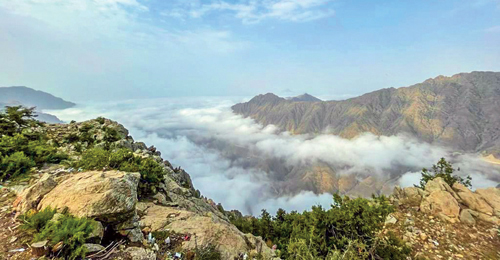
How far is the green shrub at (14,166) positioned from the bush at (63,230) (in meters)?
7.28

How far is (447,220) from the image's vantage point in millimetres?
15898

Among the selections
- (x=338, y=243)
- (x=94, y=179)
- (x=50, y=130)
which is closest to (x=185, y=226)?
(x=94, y=179)

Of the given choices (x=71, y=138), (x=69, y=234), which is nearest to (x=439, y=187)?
(x=69, y=234)

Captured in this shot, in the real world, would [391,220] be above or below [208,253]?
below

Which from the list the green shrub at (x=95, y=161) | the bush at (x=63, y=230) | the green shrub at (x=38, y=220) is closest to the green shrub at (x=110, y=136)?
the green shrub at (x=95, y=161)

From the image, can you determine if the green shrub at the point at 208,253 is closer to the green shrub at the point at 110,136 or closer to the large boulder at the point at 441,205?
the large boulder at the point at 441,205

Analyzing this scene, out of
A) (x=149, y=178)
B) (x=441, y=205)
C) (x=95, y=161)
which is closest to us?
(x=95, y=161)

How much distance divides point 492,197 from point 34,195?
1091 inches

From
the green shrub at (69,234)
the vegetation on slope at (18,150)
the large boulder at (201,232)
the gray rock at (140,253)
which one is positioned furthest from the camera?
the vegetation on slope at (18,150)

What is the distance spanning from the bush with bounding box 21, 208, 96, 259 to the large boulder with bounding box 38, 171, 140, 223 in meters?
0.40

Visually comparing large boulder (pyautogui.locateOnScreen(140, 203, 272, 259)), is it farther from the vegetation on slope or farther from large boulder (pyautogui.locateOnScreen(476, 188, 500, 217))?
large boulder (pyautogui.locateOnScreen(476, 188, 500, 217))

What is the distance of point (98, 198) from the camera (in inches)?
250

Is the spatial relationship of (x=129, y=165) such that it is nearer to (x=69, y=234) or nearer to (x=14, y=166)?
(x=14, y=166)

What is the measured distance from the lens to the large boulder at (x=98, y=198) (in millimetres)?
6250
